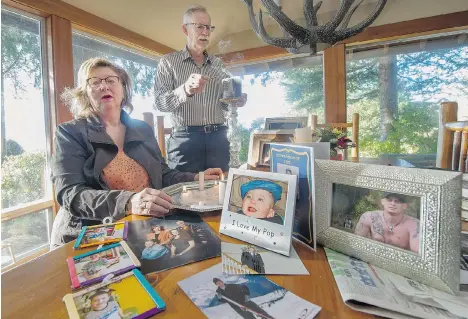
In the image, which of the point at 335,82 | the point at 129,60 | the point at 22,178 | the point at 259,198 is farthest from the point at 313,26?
the point at 22,178

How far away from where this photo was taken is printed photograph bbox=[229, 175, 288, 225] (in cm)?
60

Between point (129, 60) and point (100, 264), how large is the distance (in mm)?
3044

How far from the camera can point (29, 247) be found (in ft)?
6.99

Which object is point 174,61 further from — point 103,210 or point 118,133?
point 103,210

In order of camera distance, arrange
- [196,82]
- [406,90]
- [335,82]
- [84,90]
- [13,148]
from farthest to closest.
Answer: [335,82] < [406,90] < [13,148] < [196,82] < [84,90]

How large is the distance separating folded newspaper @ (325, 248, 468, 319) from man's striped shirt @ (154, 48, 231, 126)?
63.2 inches

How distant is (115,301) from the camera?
0.42 metres

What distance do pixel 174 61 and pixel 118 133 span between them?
902mm

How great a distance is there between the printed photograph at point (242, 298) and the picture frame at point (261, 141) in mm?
1038

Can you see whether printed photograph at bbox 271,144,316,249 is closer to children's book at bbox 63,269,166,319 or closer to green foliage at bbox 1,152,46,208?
children's book at bbox 63,269,166,319

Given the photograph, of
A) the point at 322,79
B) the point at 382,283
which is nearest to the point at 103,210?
the point at 382,283

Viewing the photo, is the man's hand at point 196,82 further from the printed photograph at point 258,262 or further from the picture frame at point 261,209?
the printed photograph at point 258,262

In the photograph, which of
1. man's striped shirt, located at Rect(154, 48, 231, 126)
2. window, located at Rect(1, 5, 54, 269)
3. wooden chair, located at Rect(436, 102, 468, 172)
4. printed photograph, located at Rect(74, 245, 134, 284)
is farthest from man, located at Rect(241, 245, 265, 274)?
window, located at Rect(1, 5, 54, 269)

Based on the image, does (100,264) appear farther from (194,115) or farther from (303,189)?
(194,115)
